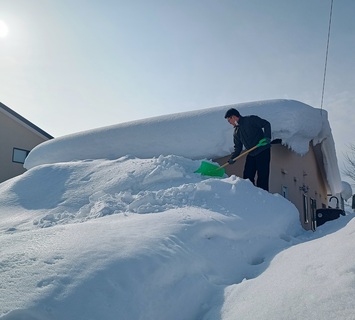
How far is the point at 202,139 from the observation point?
5434mm

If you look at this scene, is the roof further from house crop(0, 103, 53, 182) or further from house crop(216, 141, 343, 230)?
house crop(216, 141, 343, 230)

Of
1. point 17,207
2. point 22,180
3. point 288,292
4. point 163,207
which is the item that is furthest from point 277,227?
point 22,180

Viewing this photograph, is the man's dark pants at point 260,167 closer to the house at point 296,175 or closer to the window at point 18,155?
the house at point 296,175

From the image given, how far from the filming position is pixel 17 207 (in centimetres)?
357

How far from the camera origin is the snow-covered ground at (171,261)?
1.41m

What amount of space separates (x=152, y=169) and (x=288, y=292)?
2765 millimetres

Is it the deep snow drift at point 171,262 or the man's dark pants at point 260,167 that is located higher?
the man's dark pants at point 260,167

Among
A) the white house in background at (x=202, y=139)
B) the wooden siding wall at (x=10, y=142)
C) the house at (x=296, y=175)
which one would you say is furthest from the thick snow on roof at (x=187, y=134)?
the wooden siding wall at (x=10, y=142)

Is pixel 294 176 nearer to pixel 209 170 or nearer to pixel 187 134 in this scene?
pixel 187 134

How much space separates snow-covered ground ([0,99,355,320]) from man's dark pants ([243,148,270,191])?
3.59ft

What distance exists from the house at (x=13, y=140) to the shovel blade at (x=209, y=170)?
881 centimetres

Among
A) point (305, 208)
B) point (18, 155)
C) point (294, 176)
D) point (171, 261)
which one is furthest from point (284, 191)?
point (18, 155)

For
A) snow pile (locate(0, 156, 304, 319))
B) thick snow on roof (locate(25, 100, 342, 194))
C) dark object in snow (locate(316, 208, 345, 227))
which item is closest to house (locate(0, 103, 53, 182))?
thick snow on roof (locate(25, 100, 342, 194))

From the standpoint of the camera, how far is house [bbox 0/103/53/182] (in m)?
11.1
